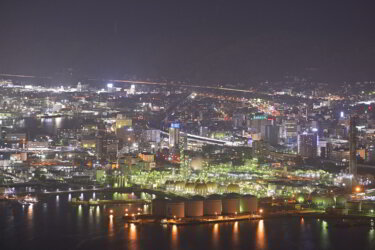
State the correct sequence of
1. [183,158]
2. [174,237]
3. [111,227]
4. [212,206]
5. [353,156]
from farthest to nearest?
[183,158] → [353,156] → [212,206] → [111,227] → [174,237]

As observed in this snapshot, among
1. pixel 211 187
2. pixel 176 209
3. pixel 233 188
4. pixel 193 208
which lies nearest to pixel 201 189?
pixel 211 187

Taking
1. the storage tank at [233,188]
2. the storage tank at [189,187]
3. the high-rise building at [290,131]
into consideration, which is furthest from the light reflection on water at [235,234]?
the high-rise building at [290,131]

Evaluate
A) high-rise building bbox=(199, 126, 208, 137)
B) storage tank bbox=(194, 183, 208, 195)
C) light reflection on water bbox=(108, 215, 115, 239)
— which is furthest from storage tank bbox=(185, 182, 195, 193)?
high-rise building bbox=(199, 126, 208, 137)

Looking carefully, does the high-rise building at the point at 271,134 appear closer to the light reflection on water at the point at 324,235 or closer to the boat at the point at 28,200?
the boat at the point at 28,200

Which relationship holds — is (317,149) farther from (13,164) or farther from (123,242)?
(123,242)

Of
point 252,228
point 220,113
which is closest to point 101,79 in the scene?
point 220,113

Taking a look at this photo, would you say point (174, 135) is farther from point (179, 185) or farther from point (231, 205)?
point (231, 205)
